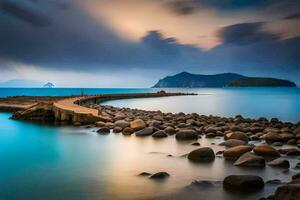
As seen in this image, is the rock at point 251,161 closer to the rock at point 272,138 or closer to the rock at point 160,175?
the rock at point 160,175

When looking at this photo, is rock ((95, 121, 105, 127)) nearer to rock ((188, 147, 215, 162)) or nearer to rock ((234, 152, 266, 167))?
rock ((188, 147, 215, 162))

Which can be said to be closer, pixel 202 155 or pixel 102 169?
pixel 102 169

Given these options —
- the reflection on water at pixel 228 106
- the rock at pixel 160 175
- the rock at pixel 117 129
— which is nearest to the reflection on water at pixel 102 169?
the rock at pixel 160 175

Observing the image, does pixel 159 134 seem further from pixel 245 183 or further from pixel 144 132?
pixel 245 183

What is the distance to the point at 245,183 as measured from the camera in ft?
26.2

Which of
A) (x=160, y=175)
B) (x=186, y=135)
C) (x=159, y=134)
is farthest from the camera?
(x=159, y=134)

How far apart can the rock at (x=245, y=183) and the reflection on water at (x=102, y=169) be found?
8.1 inches

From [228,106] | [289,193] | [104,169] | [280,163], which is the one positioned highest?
[289,193]

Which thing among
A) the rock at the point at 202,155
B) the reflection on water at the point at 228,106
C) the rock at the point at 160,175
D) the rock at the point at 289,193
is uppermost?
the rock at the point at 289,193

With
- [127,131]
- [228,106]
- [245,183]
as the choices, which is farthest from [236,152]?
[228,106]

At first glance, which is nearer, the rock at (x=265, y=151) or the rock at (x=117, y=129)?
the rock at (x=265, y=151)

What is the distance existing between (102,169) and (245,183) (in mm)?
4211

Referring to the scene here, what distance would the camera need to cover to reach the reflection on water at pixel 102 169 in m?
8.02

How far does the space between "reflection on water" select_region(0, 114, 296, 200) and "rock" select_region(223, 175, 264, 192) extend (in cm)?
20
